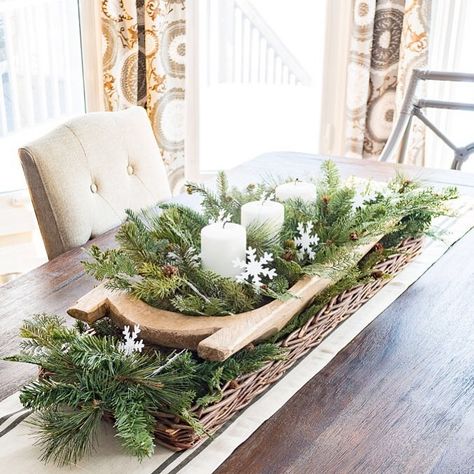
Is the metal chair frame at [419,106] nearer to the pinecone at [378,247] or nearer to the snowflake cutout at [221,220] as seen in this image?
the pinecone at [378,247]

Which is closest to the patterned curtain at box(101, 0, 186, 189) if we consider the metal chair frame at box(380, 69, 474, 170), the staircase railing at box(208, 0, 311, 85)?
the staircase railing at box(208, 0, 311, 85)

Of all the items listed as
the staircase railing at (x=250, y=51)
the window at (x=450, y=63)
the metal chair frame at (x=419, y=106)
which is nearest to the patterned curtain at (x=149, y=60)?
the staircase railing at (x=250, y=51)

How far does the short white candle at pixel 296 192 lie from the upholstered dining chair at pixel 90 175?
48 centimetres

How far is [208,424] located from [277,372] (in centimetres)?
17

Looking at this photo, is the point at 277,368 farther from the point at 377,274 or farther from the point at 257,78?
the point at 257,78

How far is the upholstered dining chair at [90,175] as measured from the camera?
1468mm

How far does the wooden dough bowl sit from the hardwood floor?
111 mm

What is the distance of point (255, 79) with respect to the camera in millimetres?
3943

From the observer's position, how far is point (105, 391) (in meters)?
0.81

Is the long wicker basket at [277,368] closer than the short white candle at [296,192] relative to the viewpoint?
Yes

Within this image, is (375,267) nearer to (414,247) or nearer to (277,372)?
(414,247)

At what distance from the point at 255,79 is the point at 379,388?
3.18m

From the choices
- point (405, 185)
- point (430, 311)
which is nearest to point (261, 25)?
point (405, 185)

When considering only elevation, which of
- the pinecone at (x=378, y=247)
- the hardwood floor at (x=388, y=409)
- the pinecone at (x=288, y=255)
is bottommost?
the hardwood floor at (x=388, y=409)
